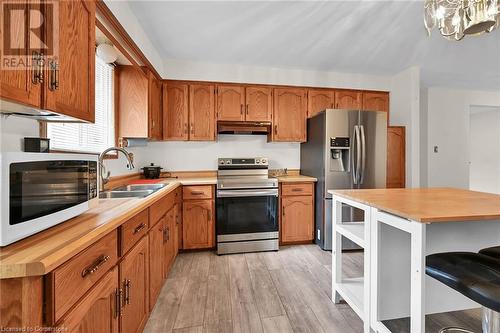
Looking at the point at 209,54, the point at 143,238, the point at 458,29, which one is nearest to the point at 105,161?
the point at 143,238

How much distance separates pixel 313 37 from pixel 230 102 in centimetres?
134

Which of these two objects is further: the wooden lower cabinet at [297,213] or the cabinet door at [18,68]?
the wooden lower cabinet at [297,213]

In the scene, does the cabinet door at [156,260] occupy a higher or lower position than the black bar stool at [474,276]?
lower

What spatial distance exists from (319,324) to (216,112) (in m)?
Answer: 2.68

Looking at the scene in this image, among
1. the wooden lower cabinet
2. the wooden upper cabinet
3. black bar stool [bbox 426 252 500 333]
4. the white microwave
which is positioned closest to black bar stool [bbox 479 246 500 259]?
black bar stool [bbox 426 252 500 333]

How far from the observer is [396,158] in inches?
135

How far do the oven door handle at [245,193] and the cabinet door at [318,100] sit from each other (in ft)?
4.51

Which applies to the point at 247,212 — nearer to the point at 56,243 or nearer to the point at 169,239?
the point at 169,239

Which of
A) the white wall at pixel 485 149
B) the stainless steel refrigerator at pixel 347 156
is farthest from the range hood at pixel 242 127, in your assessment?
the white wall at pixel 485 149

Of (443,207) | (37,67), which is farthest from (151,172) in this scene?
(443,207)

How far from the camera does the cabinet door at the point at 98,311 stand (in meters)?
0.78

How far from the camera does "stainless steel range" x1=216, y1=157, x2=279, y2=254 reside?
9.24 ft

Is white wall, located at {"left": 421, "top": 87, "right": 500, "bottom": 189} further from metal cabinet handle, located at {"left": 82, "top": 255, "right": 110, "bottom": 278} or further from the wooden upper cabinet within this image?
metal cabinet handle, located at {"left": 82, "top": 255, "right": 110, "bottom": 278}

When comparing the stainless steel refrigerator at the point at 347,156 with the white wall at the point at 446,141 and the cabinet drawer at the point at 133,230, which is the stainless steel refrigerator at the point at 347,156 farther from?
the white wall at the point at 446,141
